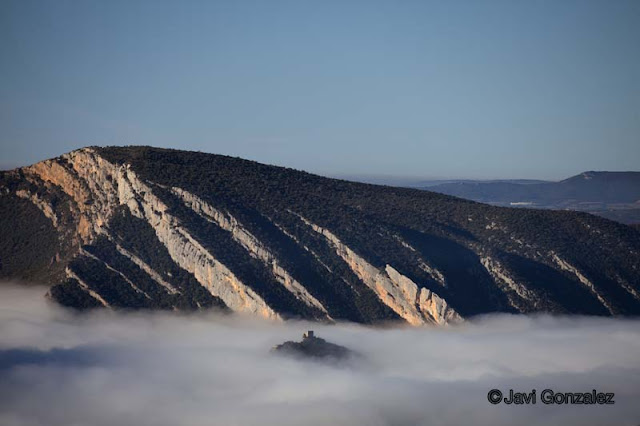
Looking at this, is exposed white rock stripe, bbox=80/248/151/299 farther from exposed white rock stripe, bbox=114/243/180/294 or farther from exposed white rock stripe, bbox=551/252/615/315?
exposed white rock stripe, bbox=551/252/615/315

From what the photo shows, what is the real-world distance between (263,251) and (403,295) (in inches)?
1057

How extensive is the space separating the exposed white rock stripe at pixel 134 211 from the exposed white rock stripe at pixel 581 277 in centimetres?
6325

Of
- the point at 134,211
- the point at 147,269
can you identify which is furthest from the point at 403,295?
the point at 134,211

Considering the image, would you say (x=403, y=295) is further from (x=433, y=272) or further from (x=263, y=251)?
(x=263, y=251)

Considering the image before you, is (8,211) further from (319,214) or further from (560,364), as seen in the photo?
(560,364)

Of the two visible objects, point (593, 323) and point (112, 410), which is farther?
point (593, 323)

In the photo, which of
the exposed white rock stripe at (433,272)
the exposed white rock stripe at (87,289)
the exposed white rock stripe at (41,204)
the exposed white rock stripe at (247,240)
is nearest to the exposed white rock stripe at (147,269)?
the exposed white rock stripe at (87,289)

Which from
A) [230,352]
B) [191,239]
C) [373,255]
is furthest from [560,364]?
[191,239]

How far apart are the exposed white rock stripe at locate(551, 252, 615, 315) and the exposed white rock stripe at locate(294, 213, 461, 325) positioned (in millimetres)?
33905

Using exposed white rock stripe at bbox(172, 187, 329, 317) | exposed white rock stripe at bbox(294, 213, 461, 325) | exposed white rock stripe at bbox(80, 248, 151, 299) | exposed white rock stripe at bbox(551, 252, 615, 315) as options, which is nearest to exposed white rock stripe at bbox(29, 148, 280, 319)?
exposed white rock stripe at bbox(172, 187, 329, 317)

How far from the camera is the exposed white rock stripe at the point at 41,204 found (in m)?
186

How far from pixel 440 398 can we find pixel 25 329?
6811 cm

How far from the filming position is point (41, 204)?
19025 cm

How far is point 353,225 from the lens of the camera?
603 ft
